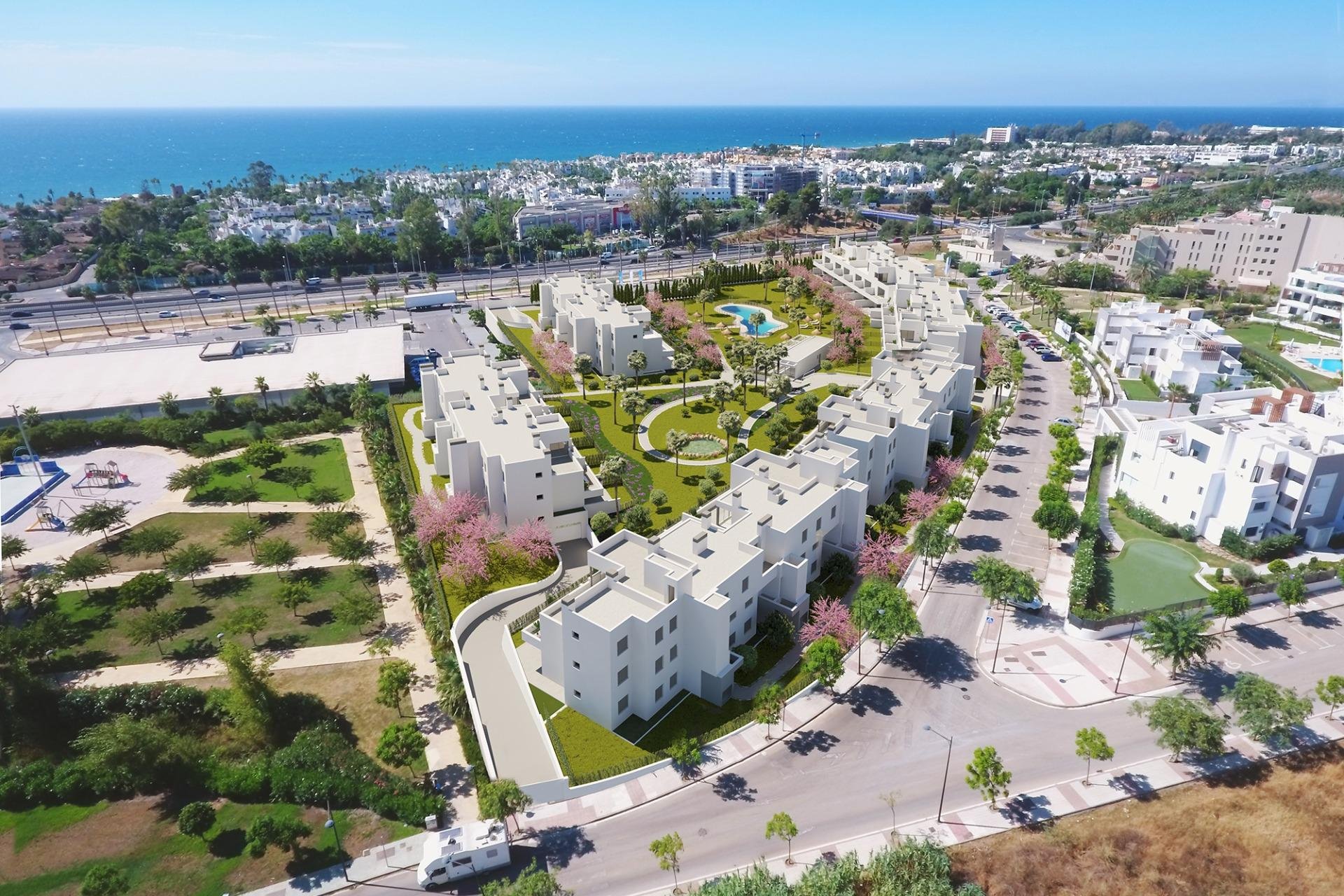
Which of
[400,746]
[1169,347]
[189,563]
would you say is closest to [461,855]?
[400,746]

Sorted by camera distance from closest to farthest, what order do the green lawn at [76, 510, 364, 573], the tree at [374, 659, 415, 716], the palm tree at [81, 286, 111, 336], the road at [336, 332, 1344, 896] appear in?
1. the road at [336, 332, 1344, 896]
2. the tree at [374, 659, 415, 716]
3. the green lawn at [76, 510, 364, 573]
4. the palm tree at [81, 286, 111, 336]

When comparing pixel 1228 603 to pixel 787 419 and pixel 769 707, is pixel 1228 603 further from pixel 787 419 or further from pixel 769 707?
pixel 787 419

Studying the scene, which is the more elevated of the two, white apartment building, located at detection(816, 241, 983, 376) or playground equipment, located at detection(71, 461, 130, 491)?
white apartment building, located at detection(816, 241, 983, 376)

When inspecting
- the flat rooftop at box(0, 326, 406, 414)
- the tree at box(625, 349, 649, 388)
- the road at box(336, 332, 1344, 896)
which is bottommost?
the road at box(336, 332, 1344, 896)

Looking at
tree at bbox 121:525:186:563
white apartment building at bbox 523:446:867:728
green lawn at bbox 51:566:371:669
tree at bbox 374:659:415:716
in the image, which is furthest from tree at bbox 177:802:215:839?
tree at bbox 121:525:186:563

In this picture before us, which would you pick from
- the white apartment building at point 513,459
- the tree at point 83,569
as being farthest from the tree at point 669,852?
the tree at point 83,569

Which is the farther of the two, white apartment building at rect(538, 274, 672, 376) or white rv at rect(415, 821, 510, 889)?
white apartment building at rect(538, 274, 672, 376)

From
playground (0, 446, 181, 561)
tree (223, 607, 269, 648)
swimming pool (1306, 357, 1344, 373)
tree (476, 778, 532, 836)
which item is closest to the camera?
tree (476, 778, 532, 836)

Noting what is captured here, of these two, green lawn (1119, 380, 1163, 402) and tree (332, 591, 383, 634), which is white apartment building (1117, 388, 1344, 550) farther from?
tree (332, 591, 383, 634)
